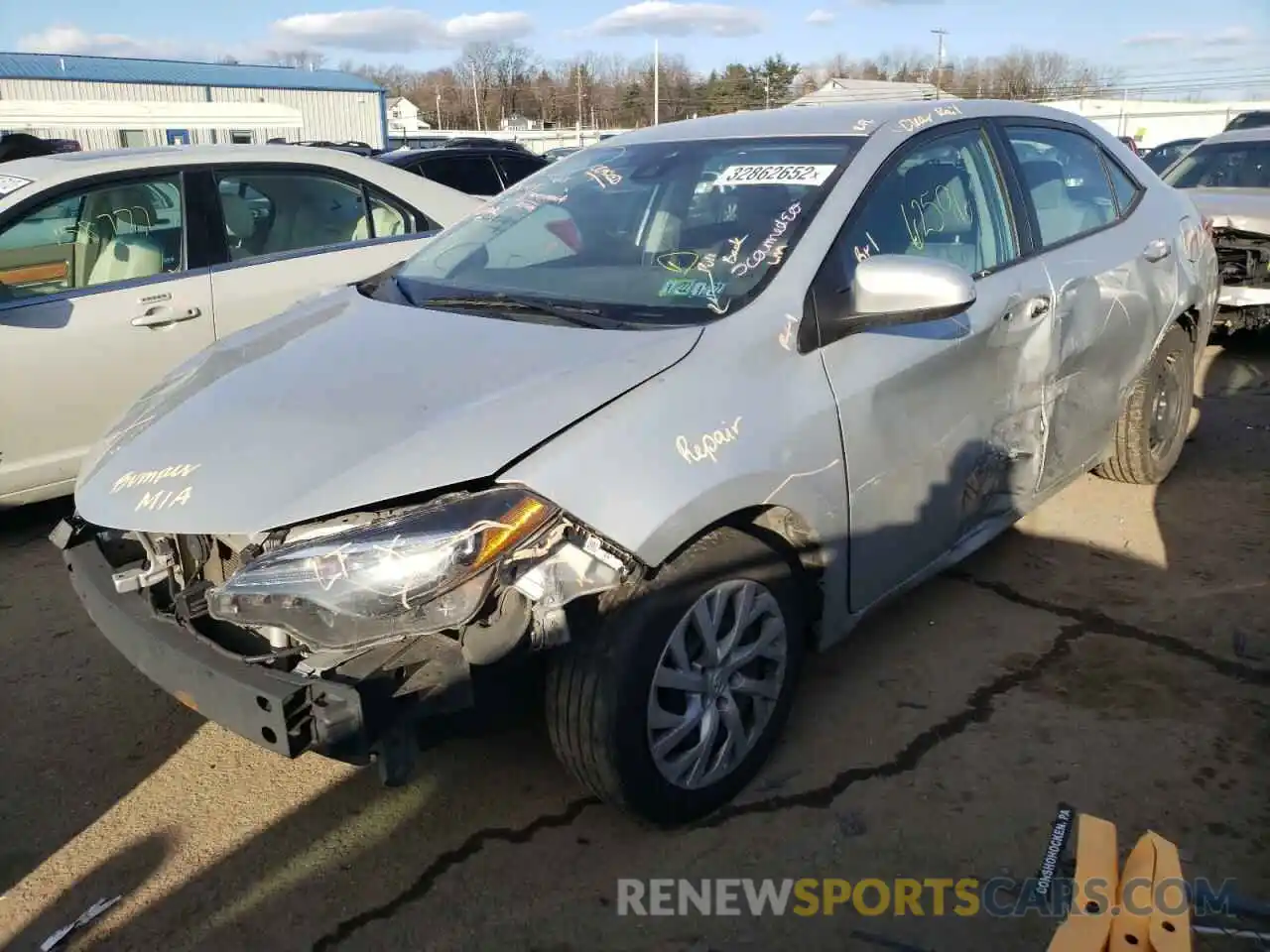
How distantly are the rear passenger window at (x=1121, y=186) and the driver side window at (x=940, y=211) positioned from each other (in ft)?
3.38

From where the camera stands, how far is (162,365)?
14.9 feet

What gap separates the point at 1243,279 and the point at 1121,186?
12.3 ft

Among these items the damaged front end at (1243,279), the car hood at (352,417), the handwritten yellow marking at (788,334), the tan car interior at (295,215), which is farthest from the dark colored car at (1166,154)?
the car hood at (352,417)


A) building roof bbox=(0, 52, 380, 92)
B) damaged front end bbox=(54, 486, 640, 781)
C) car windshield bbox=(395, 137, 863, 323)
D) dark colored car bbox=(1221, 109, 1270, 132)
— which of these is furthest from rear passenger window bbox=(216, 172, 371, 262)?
building roof bbox=(0, 52, 380, 92)

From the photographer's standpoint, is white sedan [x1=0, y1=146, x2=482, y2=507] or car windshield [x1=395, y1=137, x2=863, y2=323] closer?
car windshield [x1=395, y1=137, x2=863, y2=323]

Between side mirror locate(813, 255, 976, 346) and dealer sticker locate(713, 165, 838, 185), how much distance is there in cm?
38

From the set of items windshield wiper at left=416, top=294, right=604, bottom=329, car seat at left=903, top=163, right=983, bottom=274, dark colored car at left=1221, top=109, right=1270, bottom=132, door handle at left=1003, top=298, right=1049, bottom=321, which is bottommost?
door handle at left=1003, top=298, right=1049, bottom=321

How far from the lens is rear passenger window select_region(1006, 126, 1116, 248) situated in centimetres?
359

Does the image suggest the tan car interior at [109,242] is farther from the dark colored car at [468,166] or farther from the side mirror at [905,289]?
the dark colored car at [468,166]

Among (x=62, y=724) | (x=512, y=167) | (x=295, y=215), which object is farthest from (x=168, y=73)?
(x=62, y=724)

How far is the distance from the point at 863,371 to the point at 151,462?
1.81 meters

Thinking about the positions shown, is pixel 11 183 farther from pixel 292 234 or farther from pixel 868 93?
pixel 868 93

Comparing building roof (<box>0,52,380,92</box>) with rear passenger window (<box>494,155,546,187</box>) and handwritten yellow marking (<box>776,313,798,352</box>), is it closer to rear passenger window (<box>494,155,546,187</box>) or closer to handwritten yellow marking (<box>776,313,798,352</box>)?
rear passenger window (<box>494,155,546,187</box>)

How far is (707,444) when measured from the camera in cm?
232
